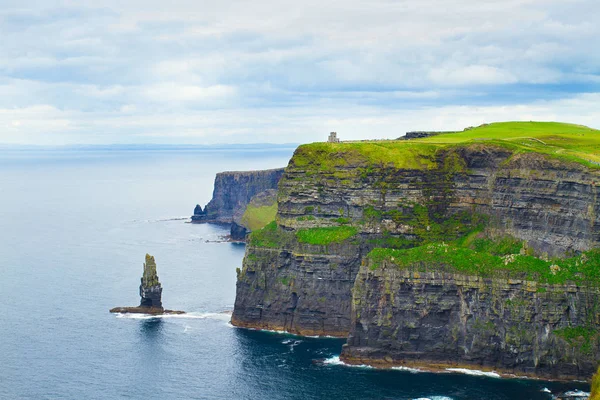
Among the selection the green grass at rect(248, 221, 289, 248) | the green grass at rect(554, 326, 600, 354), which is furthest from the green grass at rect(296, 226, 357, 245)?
the green grass at rect(554, 326, 600, 354)

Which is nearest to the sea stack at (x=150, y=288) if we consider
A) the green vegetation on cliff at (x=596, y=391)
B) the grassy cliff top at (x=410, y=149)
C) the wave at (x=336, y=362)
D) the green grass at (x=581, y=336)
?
the grassy cliff top at (x=410, y=149)

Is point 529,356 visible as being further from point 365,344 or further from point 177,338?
point 177,338

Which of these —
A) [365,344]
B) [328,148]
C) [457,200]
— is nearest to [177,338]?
[365,344]

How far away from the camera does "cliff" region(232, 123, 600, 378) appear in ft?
371

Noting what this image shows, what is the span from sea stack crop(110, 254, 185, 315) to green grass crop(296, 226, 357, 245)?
25.9 m

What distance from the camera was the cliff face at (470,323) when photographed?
111m

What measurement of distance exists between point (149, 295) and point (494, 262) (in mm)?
59433

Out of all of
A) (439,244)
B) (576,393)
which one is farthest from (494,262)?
(576,393)

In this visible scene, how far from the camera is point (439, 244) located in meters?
130

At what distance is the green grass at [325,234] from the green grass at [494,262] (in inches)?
448

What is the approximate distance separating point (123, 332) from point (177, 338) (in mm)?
9302

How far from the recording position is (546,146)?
139 meters

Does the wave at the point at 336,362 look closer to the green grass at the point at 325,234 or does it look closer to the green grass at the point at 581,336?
the green grass at the point at 325,234

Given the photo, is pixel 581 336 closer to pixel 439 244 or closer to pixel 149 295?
pixel 439 244
